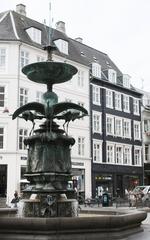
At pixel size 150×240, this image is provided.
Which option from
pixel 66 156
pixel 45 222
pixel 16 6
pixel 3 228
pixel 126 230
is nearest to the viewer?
pixel 45 222

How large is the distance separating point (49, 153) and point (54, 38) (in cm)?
3048

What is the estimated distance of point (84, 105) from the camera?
4338 cm

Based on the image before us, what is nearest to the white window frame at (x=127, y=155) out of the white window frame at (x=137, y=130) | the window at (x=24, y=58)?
the white window frame at (x=137, y=130)

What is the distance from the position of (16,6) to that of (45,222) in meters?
36.6

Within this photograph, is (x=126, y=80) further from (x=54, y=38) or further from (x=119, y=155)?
(x=54, y=38)

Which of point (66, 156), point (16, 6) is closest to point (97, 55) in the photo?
point (16, 6)

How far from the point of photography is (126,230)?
11516 millimetres

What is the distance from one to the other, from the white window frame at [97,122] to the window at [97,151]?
1.30 metres

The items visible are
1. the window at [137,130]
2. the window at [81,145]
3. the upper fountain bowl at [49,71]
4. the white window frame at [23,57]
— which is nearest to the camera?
the upper fountain bowl at [49,71]

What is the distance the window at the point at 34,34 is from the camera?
126 feet

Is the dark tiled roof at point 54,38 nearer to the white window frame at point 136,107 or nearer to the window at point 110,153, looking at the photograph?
the white window frame at point 136,107

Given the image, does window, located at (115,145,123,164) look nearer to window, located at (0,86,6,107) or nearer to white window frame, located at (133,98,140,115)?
white window frame, located at (133,98,140,115)

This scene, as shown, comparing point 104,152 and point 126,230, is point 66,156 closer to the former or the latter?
point 126,230

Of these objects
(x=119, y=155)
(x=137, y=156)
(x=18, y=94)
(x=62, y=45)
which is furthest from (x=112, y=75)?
(x=18, y=94)
